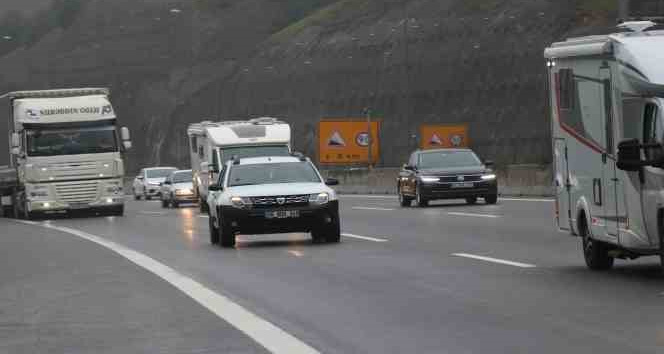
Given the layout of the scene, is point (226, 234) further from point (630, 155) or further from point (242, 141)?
point (242, 141)

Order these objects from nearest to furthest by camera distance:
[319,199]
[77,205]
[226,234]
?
1. [319,199]
2. [226,234]
3. [77,205]

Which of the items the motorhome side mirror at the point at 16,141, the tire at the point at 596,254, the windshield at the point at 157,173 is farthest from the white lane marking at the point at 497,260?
the windshield at the point at 157,173

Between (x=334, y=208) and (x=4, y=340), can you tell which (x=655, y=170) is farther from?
(x=334, y=208)

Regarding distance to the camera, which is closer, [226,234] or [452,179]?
[226,234]

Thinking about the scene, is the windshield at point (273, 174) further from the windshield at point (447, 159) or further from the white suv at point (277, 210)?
the windshield at point (447, 159)

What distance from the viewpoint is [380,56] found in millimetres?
114438

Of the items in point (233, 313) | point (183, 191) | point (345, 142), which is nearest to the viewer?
point (233, 313)

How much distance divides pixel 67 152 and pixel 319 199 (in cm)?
2087

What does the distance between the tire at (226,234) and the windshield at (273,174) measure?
1.00 metres

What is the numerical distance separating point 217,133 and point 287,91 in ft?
252

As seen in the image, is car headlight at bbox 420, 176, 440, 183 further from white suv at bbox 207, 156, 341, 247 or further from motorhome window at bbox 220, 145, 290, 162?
white suv at bbox 207, 156, 341, 247

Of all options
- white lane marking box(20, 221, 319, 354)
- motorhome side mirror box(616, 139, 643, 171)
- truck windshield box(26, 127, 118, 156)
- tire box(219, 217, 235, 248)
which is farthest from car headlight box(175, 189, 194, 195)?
motorhome side mirror box(616, 139, 643, 171)

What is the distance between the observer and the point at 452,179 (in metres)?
39.6

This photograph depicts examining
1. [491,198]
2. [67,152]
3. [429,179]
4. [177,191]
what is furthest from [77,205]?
[177,191]
